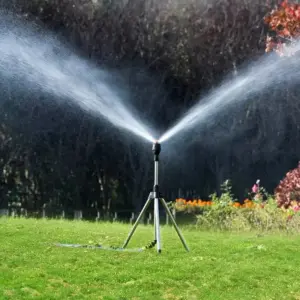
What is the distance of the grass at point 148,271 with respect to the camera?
7477 mm

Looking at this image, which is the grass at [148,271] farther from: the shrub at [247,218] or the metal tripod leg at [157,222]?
the shrub at [247,218]

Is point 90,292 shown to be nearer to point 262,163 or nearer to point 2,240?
point 2,240

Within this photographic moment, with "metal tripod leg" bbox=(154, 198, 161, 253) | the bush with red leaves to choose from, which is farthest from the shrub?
"metal tripod leg" bbox=(154, 198, 161, 253)

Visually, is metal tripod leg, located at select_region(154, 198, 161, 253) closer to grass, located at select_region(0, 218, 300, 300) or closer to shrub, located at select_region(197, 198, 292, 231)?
grass, located at select_region(0, 218, 300, 300)

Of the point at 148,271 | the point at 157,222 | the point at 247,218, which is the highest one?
the point at 247,218

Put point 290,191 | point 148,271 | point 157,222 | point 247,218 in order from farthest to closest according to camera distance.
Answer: point 290,191
point 247,218
point 157,222
point 148,271

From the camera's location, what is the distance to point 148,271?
27.3ft

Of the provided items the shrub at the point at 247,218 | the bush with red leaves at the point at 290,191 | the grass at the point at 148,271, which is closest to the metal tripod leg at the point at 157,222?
the grass at the point at 148,271

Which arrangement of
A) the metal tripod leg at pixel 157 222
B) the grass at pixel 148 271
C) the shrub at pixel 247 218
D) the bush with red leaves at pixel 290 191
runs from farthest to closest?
the bush with red leaves at pixel 290 191
the shrub at pixel 247 218
the metal tripod leg at pixel 157 222
the grass at pixel 148 271

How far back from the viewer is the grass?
7.48 meters

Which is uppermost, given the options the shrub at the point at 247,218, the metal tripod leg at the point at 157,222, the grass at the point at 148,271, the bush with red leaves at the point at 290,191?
the bush with red leaves at the point at 290,191

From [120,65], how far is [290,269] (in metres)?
15.7

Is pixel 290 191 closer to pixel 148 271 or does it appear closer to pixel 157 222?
pixel 157 222

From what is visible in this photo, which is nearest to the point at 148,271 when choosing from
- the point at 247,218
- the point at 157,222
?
the point at 157,222
